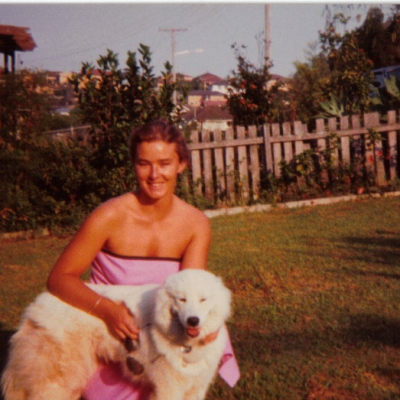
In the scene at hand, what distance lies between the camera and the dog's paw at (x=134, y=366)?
2.35 metres

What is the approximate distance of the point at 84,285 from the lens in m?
2.49

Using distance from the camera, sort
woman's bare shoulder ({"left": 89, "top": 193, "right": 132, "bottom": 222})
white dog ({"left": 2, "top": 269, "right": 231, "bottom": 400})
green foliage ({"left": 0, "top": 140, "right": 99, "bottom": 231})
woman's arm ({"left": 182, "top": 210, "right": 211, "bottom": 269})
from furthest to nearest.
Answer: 1. green foliage ({"left": 0, "top": 140, "right": 99, "bottom": 231})
2. woman's arm ({"left": 182, "top": 210, "right": 211, "bottom": 269})
3. woman's bare shoulder ({"left": 89, "top": 193, "right": 132, "bottom": 222})
4. white dog ({"left": 2, "top": 269, "right": 231, "bottom": 400})

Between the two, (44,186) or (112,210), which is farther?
(44,186)

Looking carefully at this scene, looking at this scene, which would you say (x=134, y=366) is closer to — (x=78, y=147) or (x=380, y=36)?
(x=78, y=147)

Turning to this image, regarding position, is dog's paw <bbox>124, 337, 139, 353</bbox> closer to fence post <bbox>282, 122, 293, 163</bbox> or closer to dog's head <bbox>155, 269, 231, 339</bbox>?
dog's head <bbox>155, 269, 231, 339</bbox>

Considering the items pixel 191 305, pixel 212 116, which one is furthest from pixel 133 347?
pixel 212 116

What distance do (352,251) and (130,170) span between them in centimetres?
367

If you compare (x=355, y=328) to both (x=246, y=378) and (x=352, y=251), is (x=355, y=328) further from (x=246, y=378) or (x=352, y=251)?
(x=352, y=251)

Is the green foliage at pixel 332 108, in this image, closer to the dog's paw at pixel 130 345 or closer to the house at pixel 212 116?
the house at pixel 212 116

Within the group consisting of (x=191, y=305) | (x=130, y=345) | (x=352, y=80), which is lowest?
(x=130, y=345)

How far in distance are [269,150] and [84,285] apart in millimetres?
7190

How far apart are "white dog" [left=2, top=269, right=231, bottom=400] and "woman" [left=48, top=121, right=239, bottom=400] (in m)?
0.10

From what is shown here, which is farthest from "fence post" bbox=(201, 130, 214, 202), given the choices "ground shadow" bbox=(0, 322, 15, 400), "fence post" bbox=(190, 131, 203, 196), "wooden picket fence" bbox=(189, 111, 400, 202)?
"ground shadow" bbox=(0, 322, 15, 400)

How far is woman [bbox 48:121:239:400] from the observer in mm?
2537
